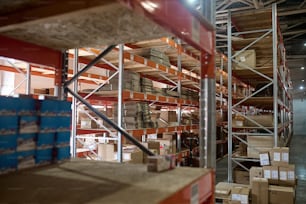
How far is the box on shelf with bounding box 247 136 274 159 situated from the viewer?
17.9 feet

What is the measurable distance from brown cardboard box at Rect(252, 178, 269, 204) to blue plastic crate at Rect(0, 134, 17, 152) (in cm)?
402

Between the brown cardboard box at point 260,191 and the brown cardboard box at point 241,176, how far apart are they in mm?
1155

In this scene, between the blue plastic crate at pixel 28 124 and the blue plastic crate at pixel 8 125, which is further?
the blue plastic crate at pixel 28 124

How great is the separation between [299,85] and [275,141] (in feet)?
54.9

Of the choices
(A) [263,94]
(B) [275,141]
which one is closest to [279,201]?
(B) [275,141]

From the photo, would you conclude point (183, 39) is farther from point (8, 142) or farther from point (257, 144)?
point (257, 144)

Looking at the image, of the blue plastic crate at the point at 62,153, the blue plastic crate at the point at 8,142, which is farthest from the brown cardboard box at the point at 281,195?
the blue plastic crate at the point at 8,142

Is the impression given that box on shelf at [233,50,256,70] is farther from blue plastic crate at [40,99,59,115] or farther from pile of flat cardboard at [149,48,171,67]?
blue plastic crate at [40,99,59,115]

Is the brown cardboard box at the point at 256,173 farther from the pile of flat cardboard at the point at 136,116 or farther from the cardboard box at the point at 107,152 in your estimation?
the cardboard box at the point at 107,152

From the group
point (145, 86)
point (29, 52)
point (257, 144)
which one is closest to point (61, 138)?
point (29, 52)

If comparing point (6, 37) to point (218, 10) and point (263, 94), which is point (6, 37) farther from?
point (218, 10)

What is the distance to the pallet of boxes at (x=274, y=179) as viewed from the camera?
4.41 m

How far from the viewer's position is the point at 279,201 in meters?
4.38

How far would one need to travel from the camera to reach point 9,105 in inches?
57.7
